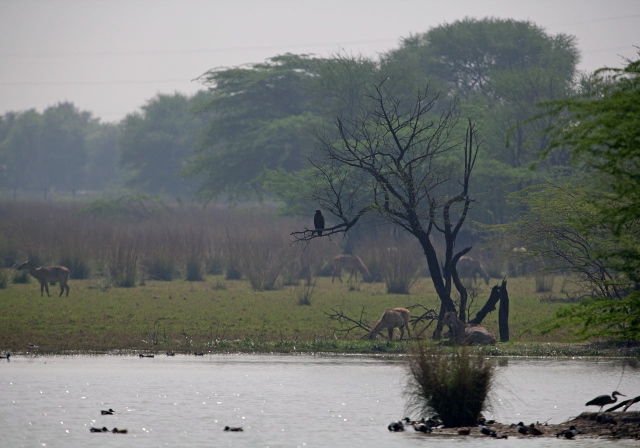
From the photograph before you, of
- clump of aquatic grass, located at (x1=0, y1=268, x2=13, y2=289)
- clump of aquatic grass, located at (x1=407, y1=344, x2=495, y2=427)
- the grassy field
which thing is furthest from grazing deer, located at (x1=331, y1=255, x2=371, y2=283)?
clump of aquatic grass, located at (x1=407, y1=344, x2=495, y2=427)

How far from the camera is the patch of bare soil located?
11344 millimetres

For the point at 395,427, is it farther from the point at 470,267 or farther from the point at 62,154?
the point at 62,154

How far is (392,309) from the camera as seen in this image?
2011 cm

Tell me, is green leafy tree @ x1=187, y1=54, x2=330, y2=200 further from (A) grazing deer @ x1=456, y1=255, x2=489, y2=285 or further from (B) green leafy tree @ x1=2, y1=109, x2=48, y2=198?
(B) green leafy tree @ x1=2, y1=109, x2=48, y2=198

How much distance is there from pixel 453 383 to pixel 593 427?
1646 millimetres

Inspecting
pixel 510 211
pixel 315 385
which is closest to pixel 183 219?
pixel 510 211

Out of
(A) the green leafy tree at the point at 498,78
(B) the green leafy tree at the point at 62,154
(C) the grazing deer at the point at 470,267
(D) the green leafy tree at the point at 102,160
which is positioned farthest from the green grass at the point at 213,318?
(D) the green leafy tree at the point at 102,160

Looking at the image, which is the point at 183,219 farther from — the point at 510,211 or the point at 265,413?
the point at 265,413

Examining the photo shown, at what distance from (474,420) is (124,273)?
69.3 feet

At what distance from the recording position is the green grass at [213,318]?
1961 centimetres

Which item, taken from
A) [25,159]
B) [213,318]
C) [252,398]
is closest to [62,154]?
[25,159]

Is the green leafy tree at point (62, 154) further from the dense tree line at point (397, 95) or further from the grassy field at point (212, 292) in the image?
the grassy field at point (212, 292)

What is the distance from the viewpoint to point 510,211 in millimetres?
40250

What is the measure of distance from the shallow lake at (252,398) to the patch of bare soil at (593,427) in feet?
0.99
